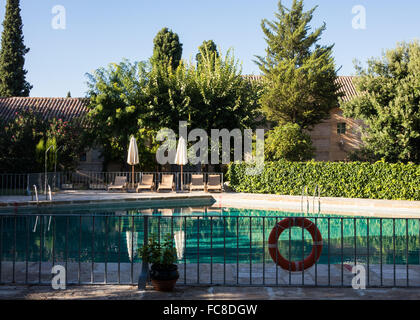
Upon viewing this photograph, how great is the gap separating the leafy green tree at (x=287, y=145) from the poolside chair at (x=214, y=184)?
355 cm

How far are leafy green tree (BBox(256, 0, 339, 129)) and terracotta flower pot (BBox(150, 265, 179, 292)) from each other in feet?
78.3

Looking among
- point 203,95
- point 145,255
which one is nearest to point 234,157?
point 203,95

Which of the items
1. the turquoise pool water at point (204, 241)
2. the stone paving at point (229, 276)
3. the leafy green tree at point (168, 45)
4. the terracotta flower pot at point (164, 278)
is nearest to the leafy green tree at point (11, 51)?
the leafy green tree at point (168, 45)

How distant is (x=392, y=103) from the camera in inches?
813

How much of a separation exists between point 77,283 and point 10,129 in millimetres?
18272

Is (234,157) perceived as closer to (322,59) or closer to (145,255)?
(322,59)

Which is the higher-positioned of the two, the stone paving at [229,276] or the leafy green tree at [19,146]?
the leafy green tree at [19,146]

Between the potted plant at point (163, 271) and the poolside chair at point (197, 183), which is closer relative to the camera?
the potted plant at point (163, 271)

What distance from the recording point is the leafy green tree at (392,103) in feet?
66.2

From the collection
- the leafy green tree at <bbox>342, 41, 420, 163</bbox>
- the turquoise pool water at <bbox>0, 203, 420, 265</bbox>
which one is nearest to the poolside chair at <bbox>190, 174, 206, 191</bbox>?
the turquoise pool water at <bbox>0, 203, 420, 265</bbox>

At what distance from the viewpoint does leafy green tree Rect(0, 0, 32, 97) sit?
3369cm

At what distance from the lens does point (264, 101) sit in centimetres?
2838

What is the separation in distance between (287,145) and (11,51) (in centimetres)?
2545

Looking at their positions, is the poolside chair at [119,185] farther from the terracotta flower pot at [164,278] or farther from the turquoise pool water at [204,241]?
the terracotta flower pot at [164,278]
